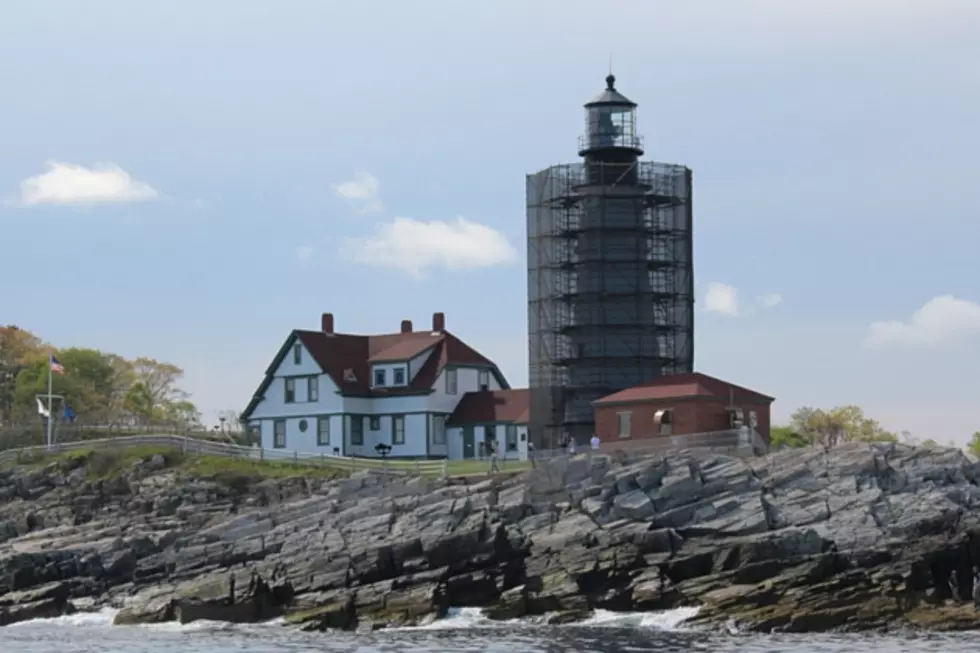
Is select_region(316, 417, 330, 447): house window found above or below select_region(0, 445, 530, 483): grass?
above

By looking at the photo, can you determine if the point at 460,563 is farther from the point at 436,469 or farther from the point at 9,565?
the point at 9,565

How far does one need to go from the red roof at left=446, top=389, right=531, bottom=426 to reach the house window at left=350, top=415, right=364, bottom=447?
11.8 ft

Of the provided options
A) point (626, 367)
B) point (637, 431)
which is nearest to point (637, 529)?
point (637, 431)

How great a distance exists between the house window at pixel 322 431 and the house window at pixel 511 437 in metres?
7.51

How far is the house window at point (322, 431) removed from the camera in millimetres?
72938

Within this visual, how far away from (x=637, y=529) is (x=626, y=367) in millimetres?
20142

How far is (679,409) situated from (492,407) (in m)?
11.6

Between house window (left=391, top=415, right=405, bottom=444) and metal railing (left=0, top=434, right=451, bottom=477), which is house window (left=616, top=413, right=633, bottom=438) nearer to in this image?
metal railing (left=0, top=434, right=451, bottom=477)

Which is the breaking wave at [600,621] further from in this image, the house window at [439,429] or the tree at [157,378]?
the tree at [157,378]

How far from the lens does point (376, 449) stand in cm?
7288

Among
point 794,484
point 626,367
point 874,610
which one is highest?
point 626,367

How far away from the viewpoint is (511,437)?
72.1 meters

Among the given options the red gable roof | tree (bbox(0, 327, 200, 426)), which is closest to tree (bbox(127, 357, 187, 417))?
tree (bbox(0, 327, 200, 426))

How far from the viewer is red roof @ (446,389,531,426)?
236 ft
